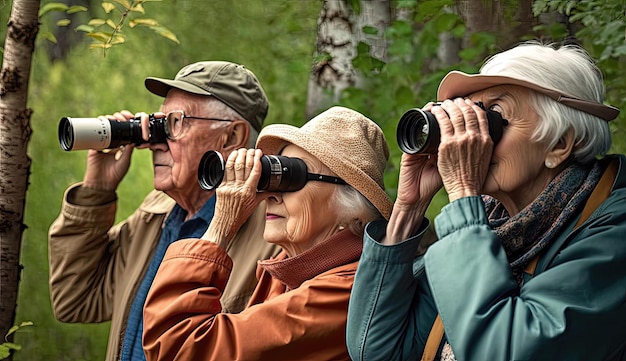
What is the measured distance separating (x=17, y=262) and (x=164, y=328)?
1.08 metres

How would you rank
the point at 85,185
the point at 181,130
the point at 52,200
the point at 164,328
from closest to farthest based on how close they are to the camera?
the point at 164,328 < the point at 181,130 < the point at 85,185 < the point at 52,200

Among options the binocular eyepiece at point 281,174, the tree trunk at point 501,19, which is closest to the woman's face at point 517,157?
the binocular eyepiece at point 281,174

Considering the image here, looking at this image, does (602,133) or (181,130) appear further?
(181,130)

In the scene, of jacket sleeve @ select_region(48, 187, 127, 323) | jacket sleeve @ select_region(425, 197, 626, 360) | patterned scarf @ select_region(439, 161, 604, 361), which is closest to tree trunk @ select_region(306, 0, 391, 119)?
jacket sleeve @ select_region(48, 187, 127, 323)

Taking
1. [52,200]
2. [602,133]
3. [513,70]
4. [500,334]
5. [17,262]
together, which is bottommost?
[52,200]

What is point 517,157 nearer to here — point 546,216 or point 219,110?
point 546,216

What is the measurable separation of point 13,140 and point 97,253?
1.83 ft

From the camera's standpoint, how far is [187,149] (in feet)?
10.7

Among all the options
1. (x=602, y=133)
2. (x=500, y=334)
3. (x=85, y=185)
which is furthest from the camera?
(x=85, y=185)

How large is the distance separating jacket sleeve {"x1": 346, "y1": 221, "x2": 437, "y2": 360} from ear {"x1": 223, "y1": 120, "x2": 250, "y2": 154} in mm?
1172

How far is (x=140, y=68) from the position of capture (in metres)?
5.59

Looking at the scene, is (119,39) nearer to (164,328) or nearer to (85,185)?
(85,185)

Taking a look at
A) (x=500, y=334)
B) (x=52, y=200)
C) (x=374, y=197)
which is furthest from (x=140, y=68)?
(x=500, y=334)

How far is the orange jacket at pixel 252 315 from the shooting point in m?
2.36
